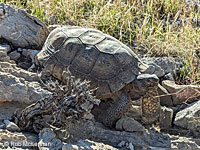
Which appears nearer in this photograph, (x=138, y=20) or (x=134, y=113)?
(x=134, y=113)

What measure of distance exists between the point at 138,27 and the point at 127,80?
6.62 ft

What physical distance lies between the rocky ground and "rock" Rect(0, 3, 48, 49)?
0.15 m

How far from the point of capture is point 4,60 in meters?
4.37

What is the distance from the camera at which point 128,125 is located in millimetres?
3828

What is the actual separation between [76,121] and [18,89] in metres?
0.71

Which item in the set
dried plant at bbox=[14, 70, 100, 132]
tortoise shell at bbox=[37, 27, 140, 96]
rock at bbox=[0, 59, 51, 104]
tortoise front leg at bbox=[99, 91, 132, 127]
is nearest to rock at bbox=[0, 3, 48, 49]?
tortoise shell at bbox=[37, 27, 140, 96]

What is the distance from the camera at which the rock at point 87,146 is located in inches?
122

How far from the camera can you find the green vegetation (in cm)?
559

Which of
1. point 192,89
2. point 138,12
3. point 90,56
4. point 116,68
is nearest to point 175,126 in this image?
point 192,89

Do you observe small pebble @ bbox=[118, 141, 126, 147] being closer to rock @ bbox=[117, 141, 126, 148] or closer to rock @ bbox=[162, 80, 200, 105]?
rock @ bbox=[117, 141, 126, 148]

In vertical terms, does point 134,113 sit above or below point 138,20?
below

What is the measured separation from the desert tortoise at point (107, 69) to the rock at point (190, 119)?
0.98 ft

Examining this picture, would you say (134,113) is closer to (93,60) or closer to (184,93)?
(184,93)

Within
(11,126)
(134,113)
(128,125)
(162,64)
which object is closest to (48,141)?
(11,126)
